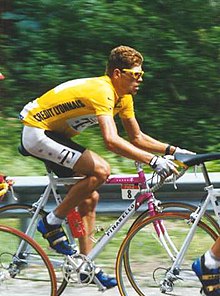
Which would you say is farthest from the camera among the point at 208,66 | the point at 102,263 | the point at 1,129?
the point at 208,66

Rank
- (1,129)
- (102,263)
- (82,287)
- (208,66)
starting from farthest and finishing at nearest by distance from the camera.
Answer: (208,66) → (1,129) → (102,263) → (82,287)

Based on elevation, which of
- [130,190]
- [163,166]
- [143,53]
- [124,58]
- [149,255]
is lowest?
[143,53]

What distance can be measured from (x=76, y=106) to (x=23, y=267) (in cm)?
124

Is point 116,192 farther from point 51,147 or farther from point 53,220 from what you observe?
point 51,147

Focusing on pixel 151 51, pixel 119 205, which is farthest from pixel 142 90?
pixel 119 205

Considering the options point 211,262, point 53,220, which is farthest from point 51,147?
point 211,262

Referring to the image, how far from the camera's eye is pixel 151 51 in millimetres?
11250

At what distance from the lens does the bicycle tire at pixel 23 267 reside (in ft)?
19.6

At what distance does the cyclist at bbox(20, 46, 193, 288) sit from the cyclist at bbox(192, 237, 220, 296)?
783 millimetres

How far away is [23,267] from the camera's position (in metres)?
6.13

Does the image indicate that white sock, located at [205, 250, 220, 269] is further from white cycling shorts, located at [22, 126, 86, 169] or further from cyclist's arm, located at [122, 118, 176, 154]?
white cycling shorts, located at [22, 126, 86, 169]

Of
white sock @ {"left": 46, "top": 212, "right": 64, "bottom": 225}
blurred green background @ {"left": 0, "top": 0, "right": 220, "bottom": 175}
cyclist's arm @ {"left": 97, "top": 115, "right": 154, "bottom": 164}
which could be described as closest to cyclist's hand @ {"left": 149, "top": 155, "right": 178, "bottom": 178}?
cyclist's arm @ {"left": 97, "top": 115, "right": 154, "bottom": 164}

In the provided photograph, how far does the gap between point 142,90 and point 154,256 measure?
5.45 meters

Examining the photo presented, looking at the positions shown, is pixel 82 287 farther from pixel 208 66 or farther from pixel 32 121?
pixel 208 66
